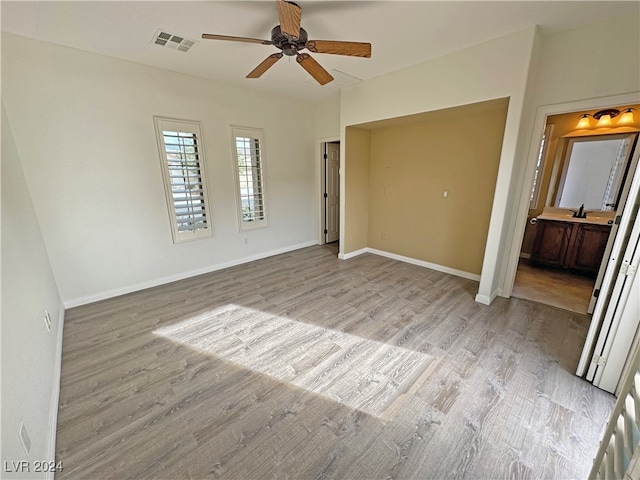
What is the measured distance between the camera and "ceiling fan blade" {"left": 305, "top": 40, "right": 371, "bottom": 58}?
2049mm

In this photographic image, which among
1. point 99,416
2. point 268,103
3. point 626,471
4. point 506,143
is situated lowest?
point 99,416

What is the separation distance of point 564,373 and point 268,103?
4975mm

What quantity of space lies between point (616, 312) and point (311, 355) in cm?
221

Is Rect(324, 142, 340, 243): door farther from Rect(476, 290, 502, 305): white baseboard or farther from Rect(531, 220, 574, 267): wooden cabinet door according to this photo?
Rect(531, 220, 574, 267): wooden cabinet door

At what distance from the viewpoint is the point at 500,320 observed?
8.89 feet

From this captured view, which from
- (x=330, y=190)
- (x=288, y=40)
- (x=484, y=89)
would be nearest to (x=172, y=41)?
(x=288, y=40)

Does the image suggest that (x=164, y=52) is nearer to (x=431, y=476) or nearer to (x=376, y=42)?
(x=376, y=42)

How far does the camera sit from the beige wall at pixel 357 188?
4.38 m

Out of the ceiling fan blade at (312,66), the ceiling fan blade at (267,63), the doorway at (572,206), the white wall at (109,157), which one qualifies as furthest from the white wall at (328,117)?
the doorway at (572,206)

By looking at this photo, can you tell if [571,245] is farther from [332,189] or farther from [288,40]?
[288,40]

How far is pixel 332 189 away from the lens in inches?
217

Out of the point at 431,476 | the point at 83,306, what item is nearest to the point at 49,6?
the point at 83,306

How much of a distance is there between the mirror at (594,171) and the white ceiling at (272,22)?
2.16 metres

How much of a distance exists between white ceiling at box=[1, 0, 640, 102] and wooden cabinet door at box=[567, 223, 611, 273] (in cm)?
245
